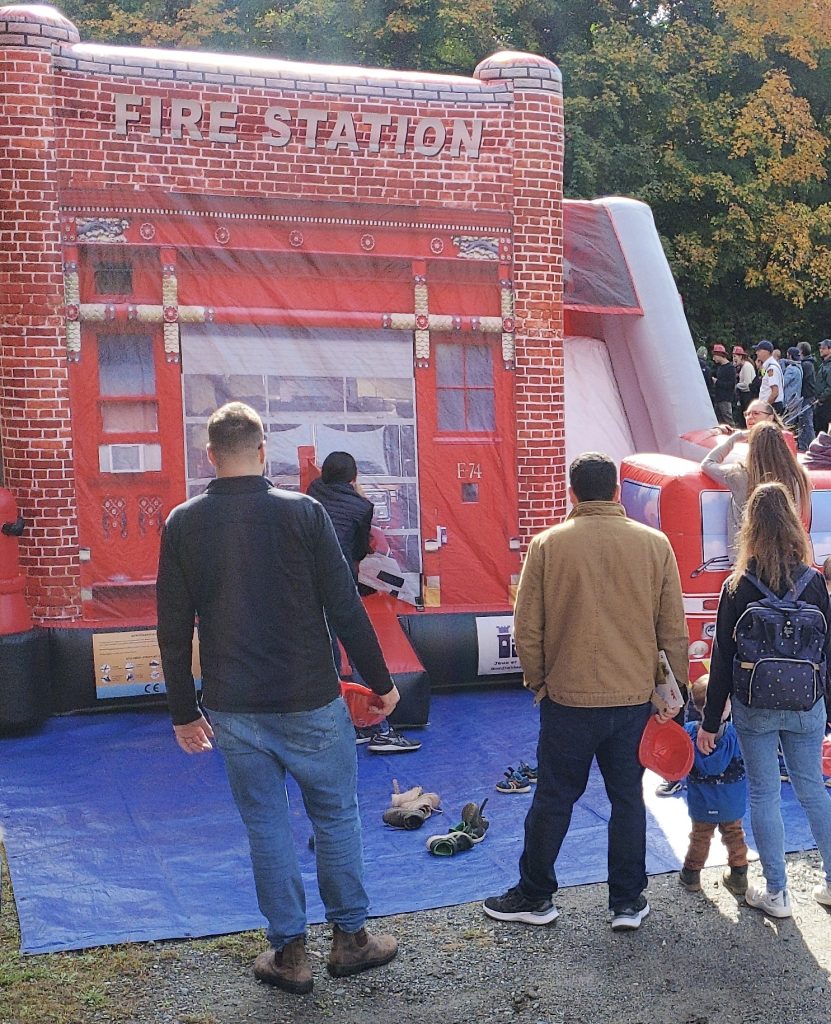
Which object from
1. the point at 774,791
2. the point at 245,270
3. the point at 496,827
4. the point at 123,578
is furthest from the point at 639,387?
the point at 774,791

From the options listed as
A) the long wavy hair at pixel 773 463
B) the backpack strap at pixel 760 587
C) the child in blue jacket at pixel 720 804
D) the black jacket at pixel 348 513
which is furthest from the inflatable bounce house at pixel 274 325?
the backpack strap at pixel 760 587

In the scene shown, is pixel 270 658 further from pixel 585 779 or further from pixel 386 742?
pixel 386 742

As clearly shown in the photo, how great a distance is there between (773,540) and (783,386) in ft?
36.4

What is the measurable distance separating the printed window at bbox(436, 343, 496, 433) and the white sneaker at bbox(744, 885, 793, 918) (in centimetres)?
422

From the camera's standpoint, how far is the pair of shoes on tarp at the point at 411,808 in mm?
5504

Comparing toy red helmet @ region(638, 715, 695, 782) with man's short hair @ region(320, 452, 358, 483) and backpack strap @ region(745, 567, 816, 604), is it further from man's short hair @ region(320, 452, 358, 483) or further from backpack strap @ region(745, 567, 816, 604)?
man's short hair @ region(320, 452, 358, 483)

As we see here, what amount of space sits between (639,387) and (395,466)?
310cm

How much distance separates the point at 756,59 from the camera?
20.3 m

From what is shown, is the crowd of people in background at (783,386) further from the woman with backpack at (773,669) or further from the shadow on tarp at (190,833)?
the woman with backpack at (773,669)

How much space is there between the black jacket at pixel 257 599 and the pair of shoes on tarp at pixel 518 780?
7.43 feet

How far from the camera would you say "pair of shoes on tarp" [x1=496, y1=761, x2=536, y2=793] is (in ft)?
19.6

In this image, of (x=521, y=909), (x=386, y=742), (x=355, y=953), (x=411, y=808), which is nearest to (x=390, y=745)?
(x=386, y=742)

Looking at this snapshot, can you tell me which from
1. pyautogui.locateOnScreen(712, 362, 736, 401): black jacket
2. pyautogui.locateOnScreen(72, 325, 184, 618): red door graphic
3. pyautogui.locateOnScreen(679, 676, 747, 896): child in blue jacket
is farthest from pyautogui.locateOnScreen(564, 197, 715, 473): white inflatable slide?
pyautogui.locateOnScreen(712, 362, 736, 401): black jacket

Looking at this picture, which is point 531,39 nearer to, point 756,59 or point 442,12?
point 442,12
